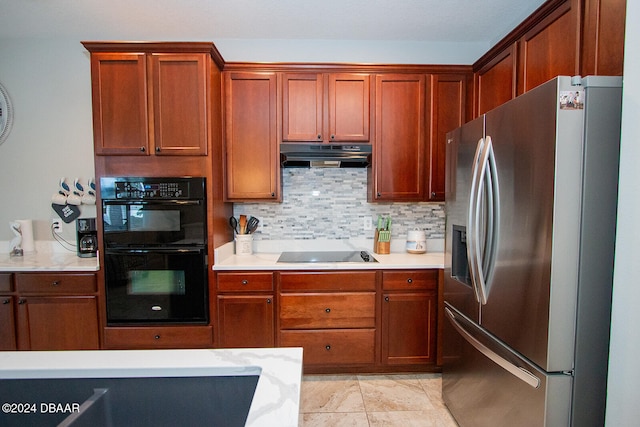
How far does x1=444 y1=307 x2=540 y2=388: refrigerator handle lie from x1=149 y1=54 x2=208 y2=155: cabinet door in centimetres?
196

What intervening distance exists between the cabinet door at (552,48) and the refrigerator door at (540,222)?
485 millimetres

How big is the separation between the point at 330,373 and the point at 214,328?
0.91 m

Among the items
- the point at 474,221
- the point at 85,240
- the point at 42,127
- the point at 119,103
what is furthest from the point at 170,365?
the point at 42,127

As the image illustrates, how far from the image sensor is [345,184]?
8.79ft

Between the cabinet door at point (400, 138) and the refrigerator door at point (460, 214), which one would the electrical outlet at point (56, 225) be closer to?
the cabinet door at point (400, 138)

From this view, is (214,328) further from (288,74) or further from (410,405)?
(288,74)

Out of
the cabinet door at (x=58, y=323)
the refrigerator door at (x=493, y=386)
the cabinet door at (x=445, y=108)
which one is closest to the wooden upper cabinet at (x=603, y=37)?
the cabinet door at (x=445, y=108)

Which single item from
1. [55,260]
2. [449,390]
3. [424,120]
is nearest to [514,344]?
[449,390]

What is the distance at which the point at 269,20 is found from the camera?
225 cm

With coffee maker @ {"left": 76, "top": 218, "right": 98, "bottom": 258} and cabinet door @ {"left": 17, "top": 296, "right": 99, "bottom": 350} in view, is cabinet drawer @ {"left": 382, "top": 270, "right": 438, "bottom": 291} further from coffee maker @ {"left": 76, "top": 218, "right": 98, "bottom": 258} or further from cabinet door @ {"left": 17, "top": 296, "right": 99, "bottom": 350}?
coffee maker @ {"left": 76, "top": 218, "right": 98, "bottom": 258}

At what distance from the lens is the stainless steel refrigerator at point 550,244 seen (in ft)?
3.52

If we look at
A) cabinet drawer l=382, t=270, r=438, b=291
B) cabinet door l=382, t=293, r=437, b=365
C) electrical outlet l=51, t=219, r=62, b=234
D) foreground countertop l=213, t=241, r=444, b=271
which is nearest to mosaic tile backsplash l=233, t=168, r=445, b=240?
foreground countertop l=213, t=241, r=444, b=271

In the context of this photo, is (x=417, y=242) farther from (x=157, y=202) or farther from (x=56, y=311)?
(x=56, y=311)

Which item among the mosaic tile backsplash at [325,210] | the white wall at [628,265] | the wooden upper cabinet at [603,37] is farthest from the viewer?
the mosaic tile backsplash at [325,210]
